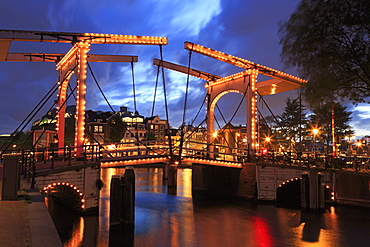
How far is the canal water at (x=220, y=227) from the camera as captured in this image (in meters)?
12.2

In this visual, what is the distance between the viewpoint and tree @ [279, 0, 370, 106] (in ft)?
37.7

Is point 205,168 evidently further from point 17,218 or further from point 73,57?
point 17,218

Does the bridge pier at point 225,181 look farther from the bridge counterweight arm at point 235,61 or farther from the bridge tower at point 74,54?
the bridge tower at point 74,54

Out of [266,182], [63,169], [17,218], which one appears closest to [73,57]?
[63,169]

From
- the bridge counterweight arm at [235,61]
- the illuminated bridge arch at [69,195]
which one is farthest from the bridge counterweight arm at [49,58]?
the illuminated bridge arch at [69,195]

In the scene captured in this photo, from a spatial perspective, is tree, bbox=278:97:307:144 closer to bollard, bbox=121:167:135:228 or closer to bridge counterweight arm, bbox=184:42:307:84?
bridge counterweight arm, bbox=184:42:307:84

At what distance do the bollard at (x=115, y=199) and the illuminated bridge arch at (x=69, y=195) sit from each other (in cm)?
189

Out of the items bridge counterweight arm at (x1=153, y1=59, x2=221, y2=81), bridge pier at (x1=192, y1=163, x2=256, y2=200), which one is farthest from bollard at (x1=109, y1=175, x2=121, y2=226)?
bridge pier at (x1=192, y1=163, x2=256, y2=200)

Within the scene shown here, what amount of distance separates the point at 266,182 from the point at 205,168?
606 cm

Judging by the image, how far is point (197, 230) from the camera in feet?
46.1

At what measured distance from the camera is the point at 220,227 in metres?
14.6

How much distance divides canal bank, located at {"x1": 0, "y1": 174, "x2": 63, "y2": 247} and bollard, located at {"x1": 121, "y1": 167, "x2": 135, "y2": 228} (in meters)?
5.26

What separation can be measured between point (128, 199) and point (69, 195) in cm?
470

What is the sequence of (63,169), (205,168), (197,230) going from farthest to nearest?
(205,168) < (197,230) < (63,169)
